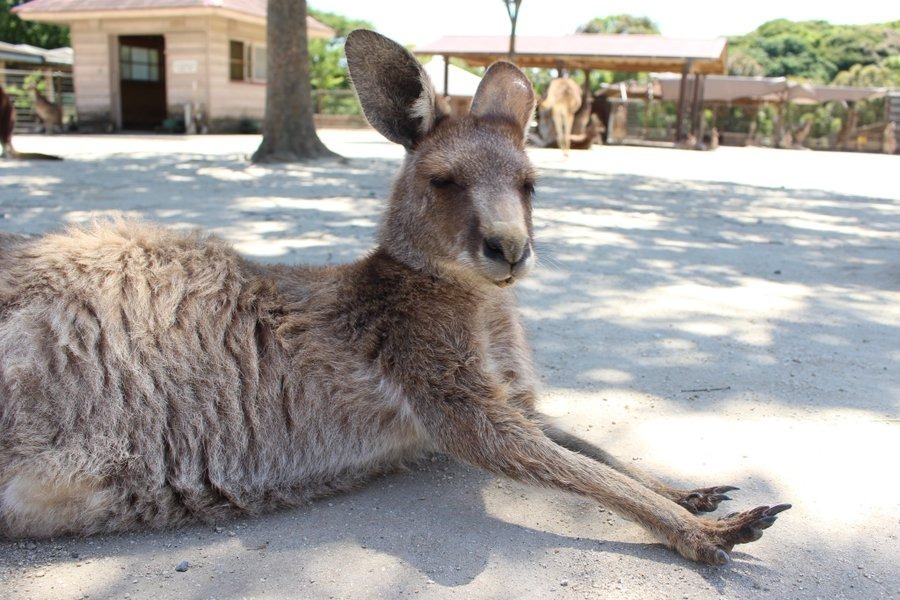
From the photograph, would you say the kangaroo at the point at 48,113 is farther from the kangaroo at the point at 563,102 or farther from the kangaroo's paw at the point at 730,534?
the kangaroo's paw at the point at 730,534

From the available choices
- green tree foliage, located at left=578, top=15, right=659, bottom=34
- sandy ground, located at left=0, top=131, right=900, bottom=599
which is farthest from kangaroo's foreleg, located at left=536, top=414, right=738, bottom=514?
green tree foliage, located at left=578, top=15, right=659, bottom=34

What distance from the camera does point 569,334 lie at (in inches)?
176

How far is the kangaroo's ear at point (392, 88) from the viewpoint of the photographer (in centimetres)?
286

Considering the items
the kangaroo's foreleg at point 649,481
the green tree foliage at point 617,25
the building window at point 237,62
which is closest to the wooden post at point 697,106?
the building window at point 237,62

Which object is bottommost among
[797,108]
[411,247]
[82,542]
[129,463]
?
[82,542]

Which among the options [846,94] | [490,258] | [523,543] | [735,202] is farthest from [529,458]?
[846,94]

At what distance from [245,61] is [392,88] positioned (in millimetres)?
24224

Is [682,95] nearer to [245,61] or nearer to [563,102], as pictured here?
[563,102]

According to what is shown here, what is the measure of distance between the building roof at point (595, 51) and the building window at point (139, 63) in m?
10.3

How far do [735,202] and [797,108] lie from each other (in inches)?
992

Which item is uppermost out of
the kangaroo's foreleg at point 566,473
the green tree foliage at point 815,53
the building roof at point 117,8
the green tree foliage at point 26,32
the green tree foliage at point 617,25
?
the green tree foliage at point 617,25

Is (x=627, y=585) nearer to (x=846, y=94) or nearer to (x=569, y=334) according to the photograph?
(x=569, y=334)

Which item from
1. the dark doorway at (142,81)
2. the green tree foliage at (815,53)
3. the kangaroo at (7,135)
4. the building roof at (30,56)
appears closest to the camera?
the kangaroo at (7,135)

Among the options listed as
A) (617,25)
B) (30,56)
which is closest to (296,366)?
(30,56)
